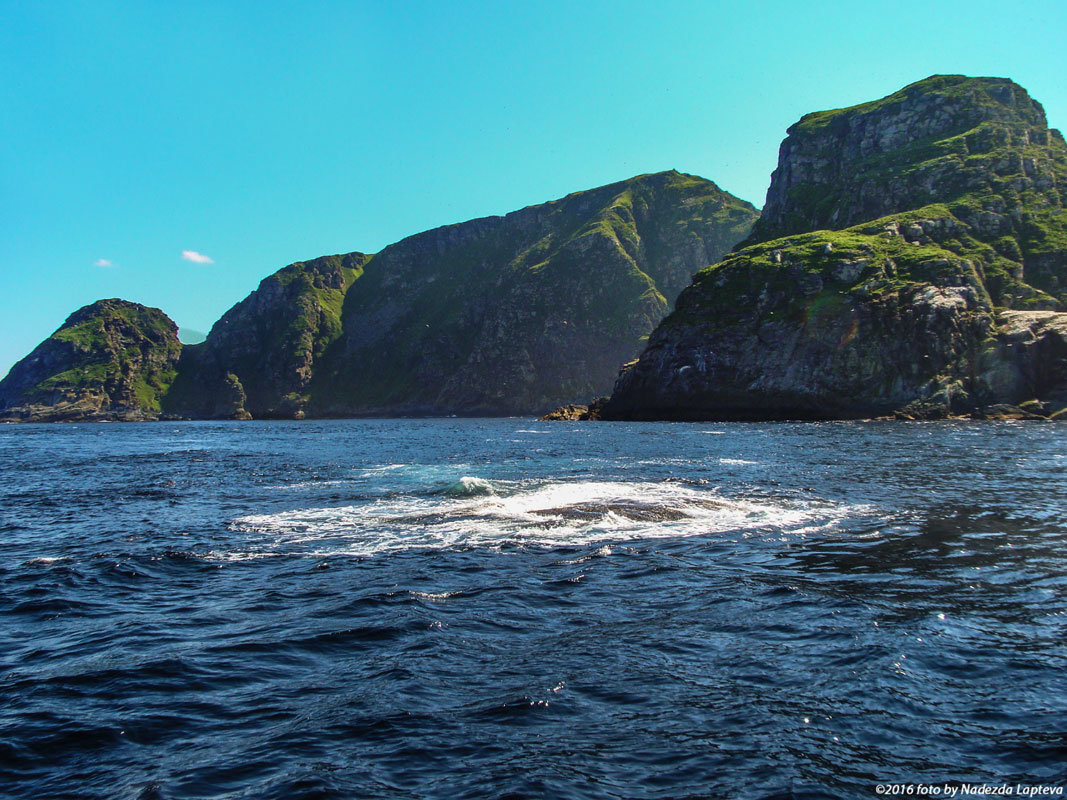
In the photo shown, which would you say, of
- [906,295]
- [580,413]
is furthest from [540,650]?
[580,413]

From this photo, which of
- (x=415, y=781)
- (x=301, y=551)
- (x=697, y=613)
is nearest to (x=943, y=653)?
(x=697, y=613)

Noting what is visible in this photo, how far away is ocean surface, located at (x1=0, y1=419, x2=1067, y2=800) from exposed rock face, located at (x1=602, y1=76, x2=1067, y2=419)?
78124 millimetres

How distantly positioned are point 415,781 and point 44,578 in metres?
15.4

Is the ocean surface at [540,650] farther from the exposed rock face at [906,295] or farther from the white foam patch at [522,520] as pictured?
the exposed rock face at [906,295]

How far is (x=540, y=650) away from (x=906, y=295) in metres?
108

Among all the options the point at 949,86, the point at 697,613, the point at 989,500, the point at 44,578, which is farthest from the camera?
the point at 949,86

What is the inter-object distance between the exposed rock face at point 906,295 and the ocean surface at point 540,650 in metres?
78.1

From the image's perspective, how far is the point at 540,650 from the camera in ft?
36.2

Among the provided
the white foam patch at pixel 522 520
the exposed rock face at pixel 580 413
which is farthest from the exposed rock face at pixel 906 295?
the white foam patch at pixel 522 520

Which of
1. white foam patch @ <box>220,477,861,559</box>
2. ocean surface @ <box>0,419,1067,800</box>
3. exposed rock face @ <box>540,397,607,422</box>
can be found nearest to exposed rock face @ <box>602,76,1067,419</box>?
exposed rock face @ <box>540,397,607,422</box>

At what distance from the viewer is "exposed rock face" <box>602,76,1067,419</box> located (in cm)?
9100

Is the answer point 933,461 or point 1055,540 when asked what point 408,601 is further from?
point 933,461

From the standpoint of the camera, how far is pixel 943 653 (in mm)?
10477

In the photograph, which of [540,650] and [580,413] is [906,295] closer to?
[580,413]
